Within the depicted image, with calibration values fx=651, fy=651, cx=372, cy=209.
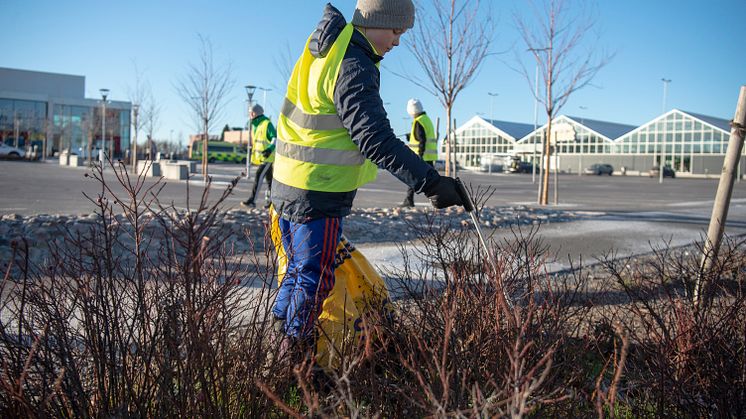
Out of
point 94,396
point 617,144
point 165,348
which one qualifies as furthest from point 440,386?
point 617,144

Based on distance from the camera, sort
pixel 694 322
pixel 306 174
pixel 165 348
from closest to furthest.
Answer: pixel 165 348
pixel 694 322
pixel 306 174

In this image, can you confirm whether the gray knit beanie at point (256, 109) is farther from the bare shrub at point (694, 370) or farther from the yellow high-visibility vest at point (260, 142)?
the bare shrub at point (694, 370)

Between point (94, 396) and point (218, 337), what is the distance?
1.22 ft

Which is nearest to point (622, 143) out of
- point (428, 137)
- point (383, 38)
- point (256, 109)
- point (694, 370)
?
point (428, 137)

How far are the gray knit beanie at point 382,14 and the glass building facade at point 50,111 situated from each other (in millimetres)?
59042

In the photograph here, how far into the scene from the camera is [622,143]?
67.8 metres

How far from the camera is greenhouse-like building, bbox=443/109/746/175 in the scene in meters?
60.5

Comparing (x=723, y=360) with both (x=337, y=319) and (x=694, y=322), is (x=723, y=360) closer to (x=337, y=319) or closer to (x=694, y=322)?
(x=694, y=322)

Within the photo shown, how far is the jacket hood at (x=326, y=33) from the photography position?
104 inches

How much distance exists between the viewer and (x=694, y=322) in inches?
87.5

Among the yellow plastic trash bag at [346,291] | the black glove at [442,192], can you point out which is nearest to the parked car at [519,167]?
the yellow plastic trash bag at [346,291]

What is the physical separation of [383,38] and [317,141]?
1.78ft

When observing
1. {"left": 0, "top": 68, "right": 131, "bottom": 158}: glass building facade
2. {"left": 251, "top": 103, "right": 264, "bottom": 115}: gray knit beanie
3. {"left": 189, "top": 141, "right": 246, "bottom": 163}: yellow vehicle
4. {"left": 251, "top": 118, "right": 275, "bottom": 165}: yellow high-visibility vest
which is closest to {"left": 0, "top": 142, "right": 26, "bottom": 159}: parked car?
{"left": 0, "top": 68, "right": 131, "bottom": 158}: glass building facade

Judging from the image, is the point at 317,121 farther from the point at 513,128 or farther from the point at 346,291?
the point at 513,128
